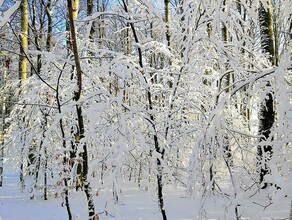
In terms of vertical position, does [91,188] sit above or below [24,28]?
below

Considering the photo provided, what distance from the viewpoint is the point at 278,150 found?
208 cm

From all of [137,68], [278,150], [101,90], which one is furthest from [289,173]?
[137,68]

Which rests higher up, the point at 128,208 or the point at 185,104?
the point at 185,104

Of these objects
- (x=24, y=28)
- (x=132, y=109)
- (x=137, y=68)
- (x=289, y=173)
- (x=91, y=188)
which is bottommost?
(x=91, y=188)

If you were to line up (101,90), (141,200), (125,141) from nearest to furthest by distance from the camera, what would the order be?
(125,141)
(101,90)
(141,200)

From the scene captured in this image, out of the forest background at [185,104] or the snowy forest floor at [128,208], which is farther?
the snowy forest floor at [128,208]

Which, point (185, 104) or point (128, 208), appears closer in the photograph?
point (185, 104)

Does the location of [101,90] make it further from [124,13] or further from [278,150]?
[278,150]

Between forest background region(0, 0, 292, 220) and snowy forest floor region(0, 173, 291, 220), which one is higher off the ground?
forest background region(0, 0, 292, 220)

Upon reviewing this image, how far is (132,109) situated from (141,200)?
541 cm

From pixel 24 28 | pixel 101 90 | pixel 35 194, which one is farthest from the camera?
pixel 24 28

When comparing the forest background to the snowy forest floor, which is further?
the snowy forest floor

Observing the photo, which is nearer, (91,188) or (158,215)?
(91,188)

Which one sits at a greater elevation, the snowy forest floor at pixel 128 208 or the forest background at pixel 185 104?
the forest background at pixel 185 104
